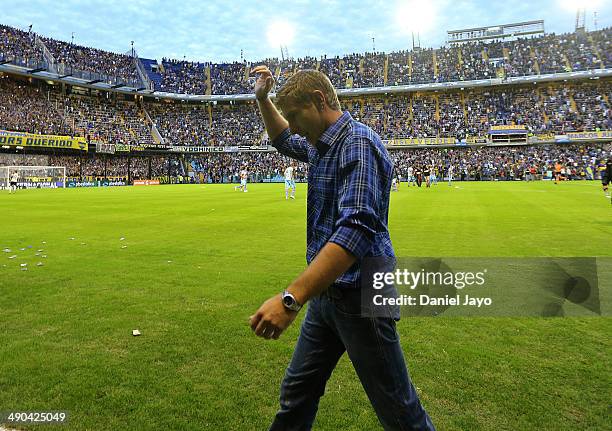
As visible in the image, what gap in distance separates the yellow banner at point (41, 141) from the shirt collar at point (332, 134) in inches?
2105

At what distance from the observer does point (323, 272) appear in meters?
1.83

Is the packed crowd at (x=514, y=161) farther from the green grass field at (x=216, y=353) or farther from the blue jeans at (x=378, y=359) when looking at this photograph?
the blue jeans at (x=378, y=359)

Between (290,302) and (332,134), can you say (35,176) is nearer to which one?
(332,134)

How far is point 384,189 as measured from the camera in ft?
6.88

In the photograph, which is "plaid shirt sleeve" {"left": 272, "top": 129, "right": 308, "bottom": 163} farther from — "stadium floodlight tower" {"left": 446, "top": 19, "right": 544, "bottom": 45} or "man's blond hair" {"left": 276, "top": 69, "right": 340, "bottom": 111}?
"stadium floodlight tower" {"left": 446, "top": 19, "right": 544, "bottom": 45}

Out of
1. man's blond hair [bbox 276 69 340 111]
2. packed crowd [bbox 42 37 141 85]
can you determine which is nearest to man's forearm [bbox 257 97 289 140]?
man's blond hair [bbox 276 69 340 111]

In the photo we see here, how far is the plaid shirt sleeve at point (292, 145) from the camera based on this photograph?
2.96 m

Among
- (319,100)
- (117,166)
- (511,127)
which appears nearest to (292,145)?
(319,100)

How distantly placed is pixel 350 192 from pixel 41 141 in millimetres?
55221

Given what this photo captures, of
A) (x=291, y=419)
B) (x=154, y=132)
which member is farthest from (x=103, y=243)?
(x=154, y=132)

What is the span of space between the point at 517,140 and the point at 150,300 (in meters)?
59.5

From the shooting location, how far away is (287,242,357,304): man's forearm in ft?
5.99

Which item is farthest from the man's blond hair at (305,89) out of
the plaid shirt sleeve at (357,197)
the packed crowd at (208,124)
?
the packed crowd at (208,124)

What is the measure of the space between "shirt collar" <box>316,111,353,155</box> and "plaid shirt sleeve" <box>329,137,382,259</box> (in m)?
0.15
